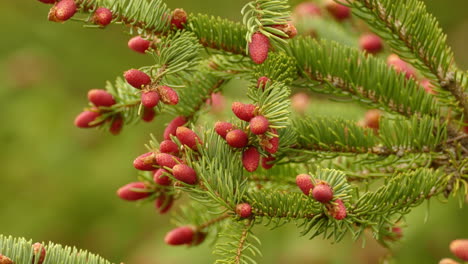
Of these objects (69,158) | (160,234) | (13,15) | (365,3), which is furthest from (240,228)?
(13,15)

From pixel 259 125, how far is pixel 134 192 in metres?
0.42

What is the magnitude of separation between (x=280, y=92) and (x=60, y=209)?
2913mm

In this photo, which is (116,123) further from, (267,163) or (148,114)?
(267,163)

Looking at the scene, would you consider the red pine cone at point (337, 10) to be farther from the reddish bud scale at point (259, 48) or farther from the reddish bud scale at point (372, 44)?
the reddish bud scale at point (259, 48)

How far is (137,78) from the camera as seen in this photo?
1.06 m

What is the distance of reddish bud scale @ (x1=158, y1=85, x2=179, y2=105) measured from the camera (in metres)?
1.06

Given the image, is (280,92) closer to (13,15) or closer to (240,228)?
(240,228)

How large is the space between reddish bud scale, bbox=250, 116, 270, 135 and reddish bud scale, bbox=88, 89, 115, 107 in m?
0.41

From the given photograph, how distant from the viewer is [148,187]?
1324 millimetres

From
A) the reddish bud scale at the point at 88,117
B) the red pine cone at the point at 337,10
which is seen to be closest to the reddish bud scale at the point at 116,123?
the reddish bud scale at the point at 88,117

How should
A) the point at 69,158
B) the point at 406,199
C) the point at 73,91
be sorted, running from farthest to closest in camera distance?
the point at 73,91 < the point at 69,158 < the point at 406,199

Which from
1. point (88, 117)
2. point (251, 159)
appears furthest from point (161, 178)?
point (88, 117)

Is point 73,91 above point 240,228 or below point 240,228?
above

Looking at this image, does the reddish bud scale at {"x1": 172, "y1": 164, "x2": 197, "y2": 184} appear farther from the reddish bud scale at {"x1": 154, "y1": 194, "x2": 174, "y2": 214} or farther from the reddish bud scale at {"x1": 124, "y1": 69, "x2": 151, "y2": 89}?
the reddish bud scale at {"x1": 154, "y1": 194, "x2": 174, "y2": 214}
